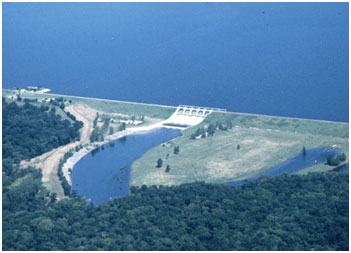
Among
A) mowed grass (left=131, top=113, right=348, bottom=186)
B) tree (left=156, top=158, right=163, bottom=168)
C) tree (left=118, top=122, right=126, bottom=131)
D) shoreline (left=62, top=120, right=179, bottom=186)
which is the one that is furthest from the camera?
tree (left=118, top=122, right=126, bottom=131)

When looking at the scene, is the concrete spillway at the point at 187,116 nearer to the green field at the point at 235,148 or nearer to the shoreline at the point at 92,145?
the green field at the point at 235,148

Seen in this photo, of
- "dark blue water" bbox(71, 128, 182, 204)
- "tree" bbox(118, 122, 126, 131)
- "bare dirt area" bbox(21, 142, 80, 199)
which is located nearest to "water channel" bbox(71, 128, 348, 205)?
"dark blue water" bbox(71, 128, 182, 204)

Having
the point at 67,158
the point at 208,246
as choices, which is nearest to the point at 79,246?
the point at 208,246

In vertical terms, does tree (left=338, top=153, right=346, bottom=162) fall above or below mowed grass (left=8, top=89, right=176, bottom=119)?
below

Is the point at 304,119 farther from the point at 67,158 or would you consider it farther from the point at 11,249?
the point at 11,249

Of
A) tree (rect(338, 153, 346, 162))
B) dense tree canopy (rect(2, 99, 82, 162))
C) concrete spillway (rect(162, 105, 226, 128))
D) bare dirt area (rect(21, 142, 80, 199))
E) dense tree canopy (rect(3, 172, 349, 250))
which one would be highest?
concrete spillway (rect(162, 105, 226, 128))

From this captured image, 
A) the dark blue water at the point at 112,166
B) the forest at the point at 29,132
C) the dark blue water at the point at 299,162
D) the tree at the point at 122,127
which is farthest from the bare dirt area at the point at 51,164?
the dark blue water at the point at 299,162

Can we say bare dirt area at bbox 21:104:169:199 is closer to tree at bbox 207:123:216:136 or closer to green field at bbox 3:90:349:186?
green field at bbox 3:90:349:186
